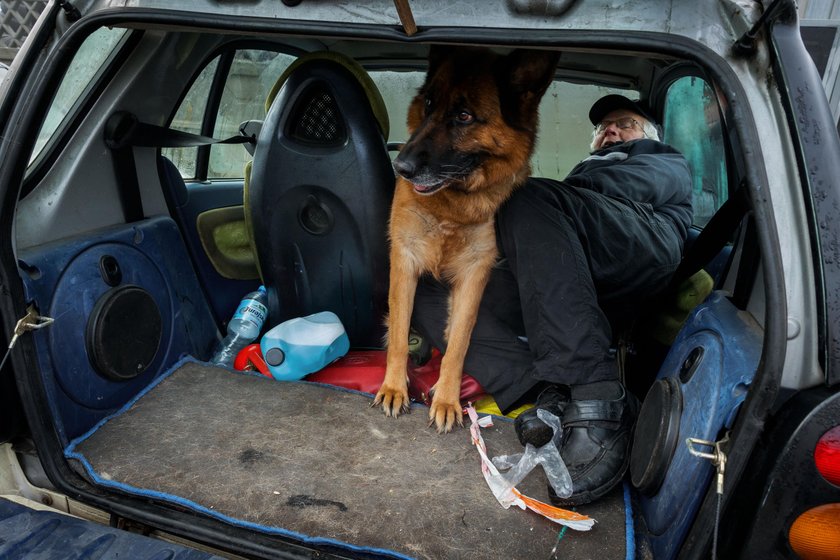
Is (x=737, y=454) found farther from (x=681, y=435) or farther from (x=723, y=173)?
(x=723, y=173)

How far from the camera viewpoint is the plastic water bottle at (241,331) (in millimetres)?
2543

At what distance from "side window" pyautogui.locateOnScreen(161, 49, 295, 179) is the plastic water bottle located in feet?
3.33

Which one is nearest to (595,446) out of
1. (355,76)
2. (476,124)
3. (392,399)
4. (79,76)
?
(392,399)

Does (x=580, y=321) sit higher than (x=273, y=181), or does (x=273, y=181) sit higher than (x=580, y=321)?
(x=273, y=181)

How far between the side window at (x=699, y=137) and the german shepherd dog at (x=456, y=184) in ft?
4.11

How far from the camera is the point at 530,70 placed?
196cm

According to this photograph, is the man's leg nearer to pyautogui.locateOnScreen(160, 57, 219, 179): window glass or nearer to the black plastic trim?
the black plastic trim

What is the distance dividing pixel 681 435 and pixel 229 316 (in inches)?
92.4

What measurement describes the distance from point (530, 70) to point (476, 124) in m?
0.29

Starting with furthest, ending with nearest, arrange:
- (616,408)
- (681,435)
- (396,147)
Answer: (396,147) < (616,408) < (681,435)

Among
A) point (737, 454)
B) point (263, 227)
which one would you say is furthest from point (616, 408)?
point (263, 227)

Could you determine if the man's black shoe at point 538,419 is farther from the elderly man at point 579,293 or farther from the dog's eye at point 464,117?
the dog's eye at point 464,117

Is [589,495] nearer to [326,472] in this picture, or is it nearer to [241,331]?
[326,472]

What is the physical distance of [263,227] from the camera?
229 cm
